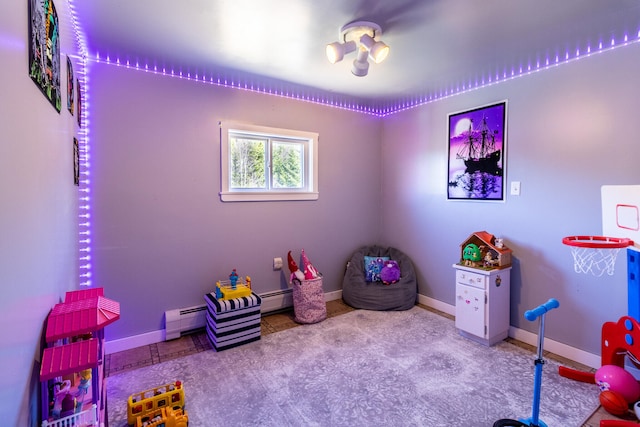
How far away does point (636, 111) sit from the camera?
2.09 metres

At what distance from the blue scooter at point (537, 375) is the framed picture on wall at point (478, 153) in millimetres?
1527

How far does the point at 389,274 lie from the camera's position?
3498 mm

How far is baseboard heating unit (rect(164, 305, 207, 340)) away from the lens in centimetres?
270

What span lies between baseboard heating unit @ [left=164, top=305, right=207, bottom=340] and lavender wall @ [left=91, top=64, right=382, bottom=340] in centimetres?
6

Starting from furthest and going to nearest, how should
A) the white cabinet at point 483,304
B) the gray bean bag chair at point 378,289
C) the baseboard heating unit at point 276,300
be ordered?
1. the gray bean bag chair at point 378,289
2. the baseboard heating unit at point 276,300
3. the white cabinet at point 483,304

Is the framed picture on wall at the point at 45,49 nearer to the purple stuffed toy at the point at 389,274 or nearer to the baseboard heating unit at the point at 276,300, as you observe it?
the baseboard heating unit at the point at 276,300

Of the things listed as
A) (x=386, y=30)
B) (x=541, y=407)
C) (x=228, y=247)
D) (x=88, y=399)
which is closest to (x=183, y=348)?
(x=228, y=247)

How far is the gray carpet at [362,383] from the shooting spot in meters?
1.80

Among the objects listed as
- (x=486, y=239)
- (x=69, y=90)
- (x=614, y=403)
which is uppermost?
(x=69, y=90)

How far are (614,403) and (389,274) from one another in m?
2.04

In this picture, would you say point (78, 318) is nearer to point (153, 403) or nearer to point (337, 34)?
point (153, 403)

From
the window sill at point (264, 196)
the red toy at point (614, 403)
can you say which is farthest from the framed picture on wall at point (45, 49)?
the red toy at point (614, 403)

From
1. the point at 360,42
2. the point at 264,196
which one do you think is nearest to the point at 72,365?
the point at 360,42

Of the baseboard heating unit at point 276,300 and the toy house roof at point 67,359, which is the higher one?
the toy house roof at point 67,359
